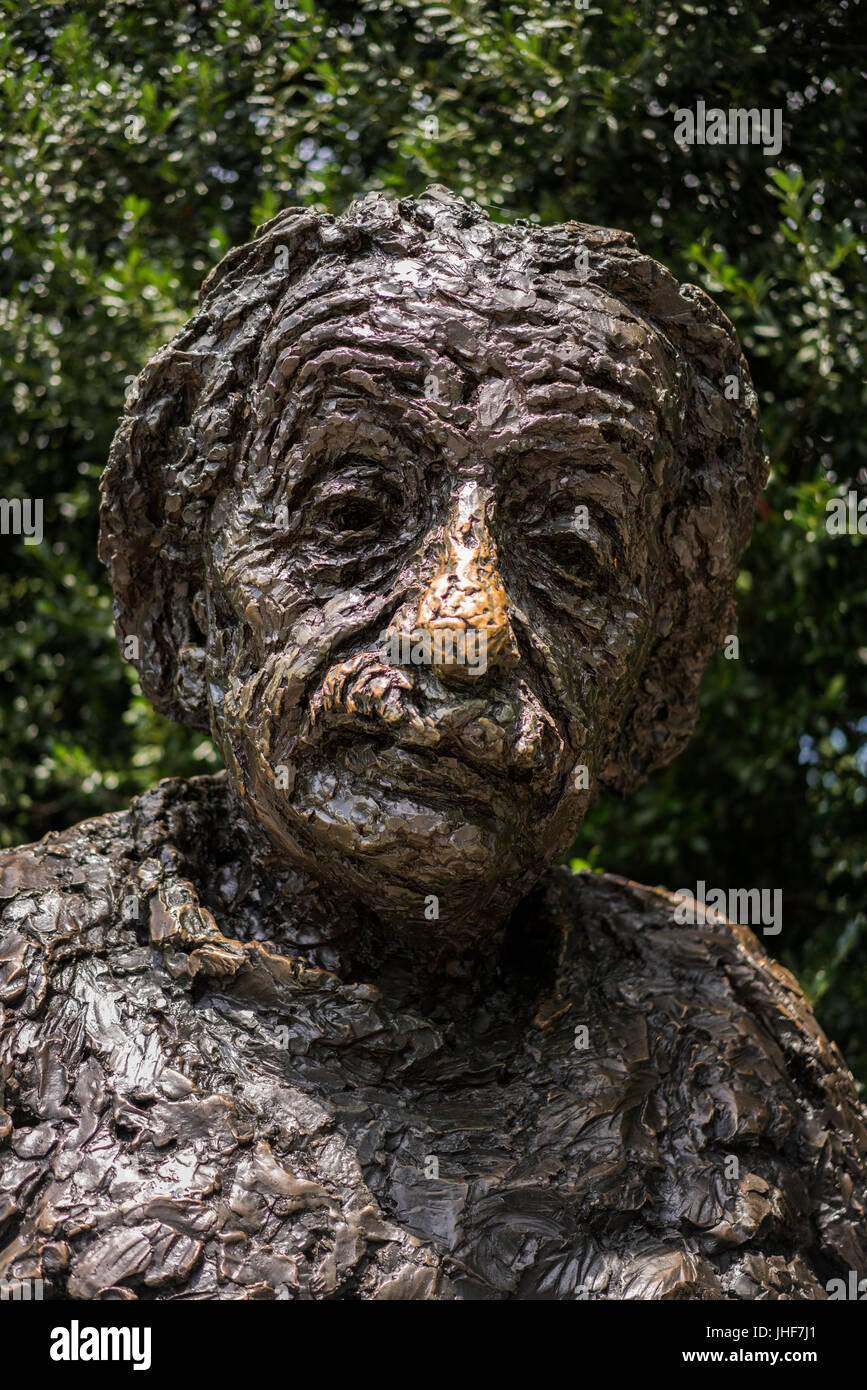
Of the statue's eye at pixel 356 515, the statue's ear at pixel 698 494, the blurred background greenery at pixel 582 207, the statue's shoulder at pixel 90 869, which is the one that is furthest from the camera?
the blurred background greenery at pixel 582 207

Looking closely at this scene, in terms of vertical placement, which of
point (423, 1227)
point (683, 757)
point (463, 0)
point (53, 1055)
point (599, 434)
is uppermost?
point (463, 0)

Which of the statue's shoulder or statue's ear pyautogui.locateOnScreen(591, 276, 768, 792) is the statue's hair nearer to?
statue's ear pyautogui.locateOnScreen(591, 276, 768, 792)

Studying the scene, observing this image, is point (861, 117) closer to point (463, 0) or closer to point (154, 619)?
point (463, 0)

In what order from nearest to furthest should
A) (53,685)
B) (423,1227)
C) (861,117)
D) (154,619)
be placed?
(423,1227) < (154,619) < (861,117) < (53,685)

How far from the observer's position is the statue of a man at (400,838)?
7.08 feet

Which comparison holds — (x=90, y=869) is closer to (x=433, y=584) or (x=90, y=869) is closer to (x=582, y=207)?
(x=433, y=584)

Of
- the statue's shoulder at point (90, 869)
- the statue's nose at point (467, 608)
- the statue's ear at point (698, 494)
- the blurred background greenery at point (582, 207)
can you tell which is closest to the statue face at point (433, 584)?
the statue's nose at point (467, 608)

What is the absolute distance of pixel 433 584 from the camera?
2.17 m

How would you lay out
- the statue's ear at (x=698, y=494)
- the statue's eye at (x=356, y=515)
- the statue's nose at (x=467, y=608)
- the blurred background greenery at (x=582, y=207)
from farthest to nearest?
the blurred background greenery at (x=582, y=207) < the statue's ear at (x=698, y=494) < the statue's eye at (x=356, y=515) < the statue's nose at (x=467, y=608)

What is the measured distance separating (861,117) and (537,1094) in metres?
2.71

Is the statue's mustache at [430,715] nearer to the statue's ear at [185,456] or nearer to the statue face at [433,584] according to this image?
the statue face at [433,584]

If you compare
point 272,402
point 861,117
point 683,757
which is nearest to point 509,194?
point 861,117

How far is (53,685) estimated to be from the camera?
16.3 feet

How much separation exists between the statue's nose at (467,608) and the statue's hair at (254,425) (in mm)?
391
